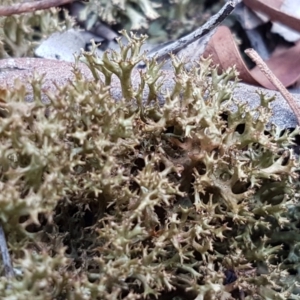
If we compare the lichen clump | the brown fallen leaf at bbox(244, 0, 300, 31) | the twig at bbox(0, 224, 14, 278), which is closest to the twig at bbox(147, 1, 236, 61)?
the lichen clump

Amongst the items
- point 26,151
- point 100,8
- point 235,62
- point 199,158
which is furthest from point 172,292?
point 100,8

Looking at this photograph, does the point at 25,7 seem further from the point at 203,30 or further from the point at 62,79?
the point at 203,30

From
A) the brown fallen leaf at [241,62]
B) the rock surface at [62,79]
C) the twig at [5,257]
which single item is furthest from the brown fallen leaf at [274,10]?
the twig at [5,257]

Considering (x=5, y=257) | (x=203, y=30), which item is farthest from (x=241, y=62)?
(x=5, y=257)

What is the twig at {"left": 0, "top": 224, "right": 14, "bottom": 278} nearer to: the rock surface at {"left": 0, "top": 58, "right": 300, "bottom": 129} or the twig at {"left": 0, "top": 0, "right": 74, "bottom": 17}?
the rock surface at {"left": 0, "top": 58, "right": 300, "bottom": 129}

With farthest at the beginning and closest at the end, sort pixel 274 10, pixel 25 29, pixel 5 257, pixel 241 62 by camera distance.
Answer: pixel 274 10
pixel 25 29
pixel 241 62
pixel 5 257

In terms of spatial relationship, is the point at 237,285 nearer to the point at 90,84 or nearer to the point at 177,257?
the point at 177,257

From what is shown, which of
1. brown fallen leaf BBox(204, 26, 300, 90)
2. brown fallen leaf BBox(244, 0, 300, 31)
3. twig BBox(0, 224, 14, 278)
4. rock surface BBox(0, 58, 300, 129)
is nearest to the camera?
twig BBox(0, 224, 14, 278)

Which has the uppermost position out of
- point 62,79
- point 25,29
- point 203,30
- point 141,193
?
point 203,30
